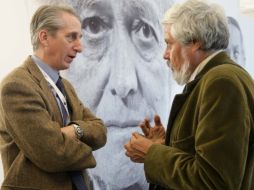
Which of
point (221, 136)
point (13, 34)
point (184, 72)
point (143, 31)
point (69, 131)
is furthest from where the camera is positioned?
point (143, 31)

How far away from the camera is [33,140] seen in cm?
150

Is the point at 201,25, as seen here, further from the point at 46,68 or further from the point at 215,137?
the point at 46,68

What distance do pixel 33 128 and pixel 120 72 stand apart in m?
1.13

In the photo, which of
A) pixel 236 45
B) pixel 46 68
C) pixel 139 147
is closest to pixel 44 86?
pixel 46 68

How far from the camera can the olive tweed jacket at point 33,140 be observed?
1503 mm

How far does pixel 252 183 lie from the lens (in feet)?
4.41

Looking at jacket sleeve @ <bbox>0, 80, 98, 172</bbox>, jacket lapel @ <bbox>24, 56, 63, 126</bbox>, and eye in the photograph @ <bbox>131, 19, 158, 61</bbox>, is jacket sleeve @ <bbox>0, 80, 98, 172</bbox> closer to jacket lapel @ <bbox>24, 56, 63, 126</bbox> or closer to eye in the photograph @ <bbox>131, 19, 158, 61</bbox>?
jacket lapel @ <bbox>24, 56, 63, 126</bbox>

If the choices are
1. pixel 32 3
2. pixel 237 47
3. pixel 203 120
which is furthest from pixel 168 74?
pixel 203 120

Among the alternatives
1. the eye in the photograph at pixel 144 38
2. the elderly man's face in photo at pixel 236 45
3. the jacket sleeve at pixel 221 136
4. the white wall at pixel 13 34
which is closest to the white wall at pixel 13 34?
the white wall at pixel 13 34

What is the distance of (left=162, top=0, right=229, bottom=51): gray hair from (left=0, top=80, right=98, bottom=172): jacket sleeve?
59 centimetres

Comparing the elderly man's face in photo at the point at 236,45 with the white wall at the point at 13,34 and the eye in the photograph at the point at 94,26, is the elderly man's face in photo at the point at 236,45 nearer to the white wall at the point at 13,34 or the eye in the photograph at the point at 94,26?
the eye in the photograph at the point at 94,26

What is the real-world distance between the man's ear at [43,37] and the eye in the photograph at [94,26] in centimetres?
69

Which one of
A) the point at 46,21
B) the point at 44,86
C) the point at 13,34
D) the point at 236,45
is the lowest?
the point at 236,45

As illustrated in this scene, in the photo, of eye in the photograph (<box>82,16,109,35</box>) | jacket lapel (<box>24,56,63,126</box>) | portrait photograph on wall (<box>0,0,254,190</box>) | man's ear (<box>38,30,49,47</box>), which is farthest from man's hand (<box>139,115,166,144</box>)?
eye in the photograph (<box>82,16,109,35</box>)
